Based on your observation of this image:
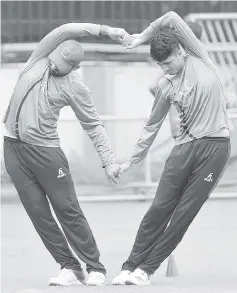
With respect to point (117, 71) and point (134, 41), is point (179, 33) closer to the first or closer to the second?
point (134, 41)

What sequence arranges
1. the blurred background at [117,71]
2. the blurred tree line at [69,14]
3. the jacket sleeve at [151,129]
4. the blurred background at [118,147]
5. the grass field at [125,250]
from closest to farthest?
the jacket sleeve at [151,129], the grass field at [125,250], the blurred background at [118,147], the blurred background at [117,71], the blurred tree line at [69,14]

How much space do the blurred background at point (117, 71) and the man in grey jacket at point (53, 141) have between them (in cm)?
610

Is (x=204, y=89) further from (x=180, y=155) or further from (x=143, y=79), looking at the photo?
(x=143, y=79)

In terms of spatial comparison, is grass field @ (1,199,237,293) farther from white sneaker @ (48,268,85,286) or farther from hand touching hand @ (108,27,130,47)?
hand touching hand @ (108,27,130,47)

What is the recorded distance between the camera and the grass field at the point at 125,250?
746cm

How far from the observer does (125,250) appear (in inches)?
376

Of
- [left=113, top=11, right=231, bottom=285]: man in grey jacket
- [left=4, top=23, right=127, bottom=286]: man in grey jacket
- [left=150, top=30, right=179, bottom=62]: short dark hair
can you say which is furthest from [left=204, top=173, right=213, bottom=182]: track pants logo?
[left=150, top=30, right=179, bottom=62]: short dark hair

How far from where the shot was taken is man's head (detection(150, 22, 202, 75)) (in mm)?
6797

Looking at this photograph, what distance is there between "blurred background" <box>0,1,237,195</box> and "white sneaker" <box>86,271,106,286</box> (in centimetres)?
612

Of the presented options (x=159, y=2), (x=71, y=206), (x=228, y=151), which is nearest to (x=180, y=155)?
(x=228, y=151)

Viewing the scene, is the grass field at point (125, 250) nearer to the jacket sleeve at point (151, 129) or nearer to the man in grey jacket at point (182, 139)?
the man in grey jacket at point (182, 139)

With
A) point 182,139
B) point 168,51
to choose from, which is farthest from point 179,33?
point 182,139

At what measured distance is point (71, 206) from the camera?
711 centimetres

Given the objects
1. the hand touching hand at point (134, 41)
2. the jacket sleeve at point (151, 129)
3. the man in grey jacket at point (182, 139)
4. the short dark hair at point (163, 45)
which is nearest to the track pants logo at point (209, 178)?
the man in grey jacket at point (182, 139)
